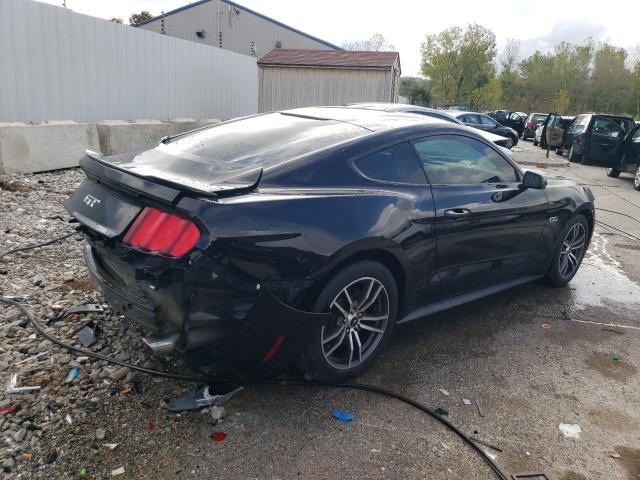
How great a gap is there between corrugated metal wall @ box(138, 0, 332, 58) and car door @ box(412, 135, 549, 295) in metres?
31.4

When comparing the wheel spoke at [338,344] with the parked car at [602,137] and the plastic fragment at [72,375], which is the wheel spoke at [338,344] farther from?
the parked car at [602,137]

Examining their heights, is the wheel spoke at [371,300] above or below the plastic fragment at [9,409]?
above

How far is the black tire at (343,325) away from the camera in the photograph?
3027mm

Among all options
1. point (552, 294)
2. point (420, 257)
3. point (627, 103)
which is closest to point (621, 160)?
point (552, 294)

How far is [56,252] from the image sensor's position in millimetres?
5066

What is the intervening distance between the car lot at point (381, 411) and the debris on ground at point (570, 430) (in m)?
0.03

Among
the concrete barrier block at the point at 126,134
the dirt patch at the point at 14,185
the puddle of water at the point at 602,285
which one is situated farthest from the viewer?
the concrete barrier block at the point at 126,134

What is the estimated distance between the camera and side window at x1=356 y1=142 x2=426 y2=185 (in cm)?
338

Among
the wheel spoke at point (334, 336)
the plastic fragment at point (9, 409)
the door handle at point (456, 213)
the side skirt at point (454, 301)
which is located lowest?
the plastic fragment at point (9, 409)

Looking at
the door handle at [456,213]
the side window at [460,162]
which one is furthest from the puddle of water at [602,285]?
the door handle at [456,213]

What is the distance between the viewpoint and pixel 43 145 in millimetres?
7816

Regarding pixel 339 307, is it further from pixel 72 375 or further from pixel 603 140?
pixel 603 140

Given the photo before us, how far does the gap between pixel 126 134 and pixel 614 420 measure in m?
8.62

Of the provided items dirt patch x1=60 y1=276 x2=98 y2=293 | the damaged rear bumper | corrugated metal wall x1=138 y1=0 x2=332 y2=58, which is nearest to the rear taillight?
the damaged rear bumper
